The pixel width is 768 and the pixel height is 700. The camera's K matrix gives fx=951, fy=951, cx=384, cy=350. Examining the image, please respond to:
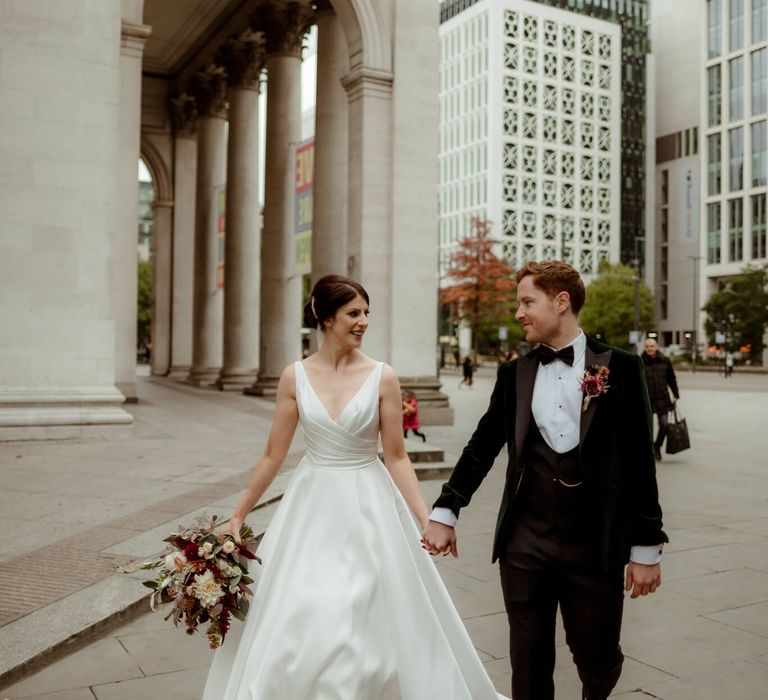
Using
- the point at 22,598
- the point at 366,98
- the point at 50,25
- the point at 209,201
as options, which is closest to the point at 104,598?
the point at 22,598

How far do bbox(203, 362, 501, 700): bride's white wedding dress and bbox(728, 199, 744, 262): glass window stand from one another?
316 feet

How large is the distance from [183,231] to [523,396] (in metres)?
36.4

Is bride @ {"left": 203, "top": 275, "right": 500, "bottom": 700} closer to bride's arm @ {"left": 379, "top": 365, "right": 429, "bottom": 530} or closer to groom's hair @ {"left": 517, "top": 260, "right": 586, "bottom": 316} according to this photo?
bride's arm @ {"left": 379, "top": 365, "right": 429, "bottom": 530}

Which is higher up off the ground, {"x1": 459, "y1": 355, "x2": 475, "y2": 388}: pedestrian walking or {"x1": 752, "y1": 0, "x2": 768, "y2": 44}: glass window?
{"x1": 752, "y1": 0, "x2": 768, "y2": 44}: glass window

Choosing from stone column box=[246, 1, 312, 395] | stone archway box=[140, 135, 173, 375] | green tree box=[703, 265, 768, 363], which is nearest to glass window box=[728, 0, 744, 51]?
green tree box=[703, 265, 768, 363]

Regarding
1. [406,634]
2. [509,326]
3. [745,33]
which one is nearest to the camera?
[406,634]

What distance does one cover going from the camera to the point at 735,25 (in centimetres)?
9488

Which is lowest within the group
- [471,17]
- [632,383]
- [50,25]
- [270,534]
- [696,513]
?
[696,513]

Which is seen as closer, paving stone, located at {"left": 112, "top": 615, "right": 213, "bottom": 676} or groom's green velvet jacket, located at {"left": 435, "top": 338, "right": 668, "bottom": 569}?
groom's green velvet jacket, located at {"left": 435, "top": 338, "right": 668, "bottom": 569}

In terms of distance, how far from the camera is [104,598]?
6.00 metres

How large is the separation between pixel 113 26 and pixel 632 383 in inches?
541

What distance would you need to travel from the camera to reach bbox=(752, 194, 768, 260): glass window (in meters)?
91.6

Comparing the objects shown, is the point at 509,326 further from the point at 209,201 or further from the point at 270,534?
the point at 270,534

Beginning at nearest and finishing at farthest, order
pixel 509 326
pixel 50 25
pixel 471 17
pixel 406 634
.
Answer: pixel 406 634, pixel 50 25, pixel 509 326, pixel 471 17
